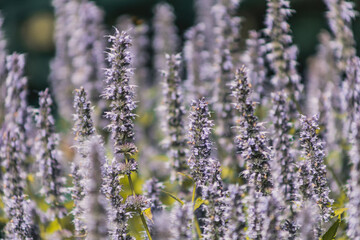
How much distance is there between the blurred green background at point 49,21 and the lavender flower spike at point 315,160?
9.50m

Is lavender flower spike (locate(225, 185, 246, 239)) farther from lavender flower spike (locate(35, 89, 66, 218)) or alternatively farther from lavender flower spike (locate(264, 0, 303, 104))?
lavender flower spike (locate(264, 0, 303, 104))

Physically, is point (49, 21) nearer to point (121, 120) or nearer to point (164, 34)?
point (164, 34)

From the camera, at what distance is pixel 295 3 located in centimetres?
1331

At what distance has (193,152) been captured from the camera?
3.24m

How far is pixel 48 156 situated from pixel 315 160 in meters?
2.15

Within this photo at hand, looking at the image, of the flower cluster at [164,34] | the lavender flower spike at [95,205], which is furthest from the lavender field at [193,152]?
the flower cluster at [164,34]

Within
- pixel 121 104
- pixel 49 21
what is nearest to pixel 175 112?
pixel 121 104

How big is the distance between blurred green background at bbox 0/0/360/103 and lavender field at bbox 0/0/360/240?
17.0 feet

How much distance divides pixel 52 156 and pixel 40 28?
9.91 metres

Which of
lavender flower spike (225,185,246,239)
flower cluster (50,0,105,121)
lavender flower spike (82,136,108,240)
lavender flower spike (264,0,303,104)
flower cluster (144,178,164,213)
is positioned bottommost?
lavender flower spike (225,185,246,239)

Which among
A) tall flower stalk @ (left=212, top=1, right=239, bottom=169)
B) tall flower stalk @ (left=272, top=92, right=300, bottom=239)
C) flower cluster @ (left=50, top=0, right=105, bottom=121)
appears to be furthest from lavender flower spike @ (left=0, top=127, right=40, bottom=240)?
tall flower stalk @ (left=212, top=1, right=239, bottom=169)

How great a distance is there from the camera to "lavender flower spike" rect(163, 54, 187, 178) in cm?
452

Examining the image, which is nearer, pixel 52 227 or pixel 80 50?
pixel 52 227

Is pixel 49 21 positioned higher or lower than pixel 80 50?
higher
